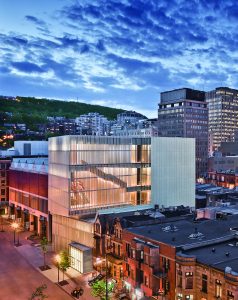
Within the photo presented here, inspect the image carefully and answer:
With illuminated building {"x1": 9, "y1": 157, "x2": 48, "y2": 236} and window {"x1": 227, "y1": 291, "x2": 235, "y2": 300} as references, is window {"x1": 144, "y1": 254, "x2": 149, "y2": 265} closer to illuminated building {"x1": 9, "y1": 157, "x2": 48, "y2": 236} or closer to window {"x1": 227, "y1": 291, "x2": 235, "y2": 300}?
window {"x1": 227, "y1": 291, "x2": 235, "y2": 300}

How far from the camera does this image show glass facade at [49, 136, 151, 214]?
8775 centimetres

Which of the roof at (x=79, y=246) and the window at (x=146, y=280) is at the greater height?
the window at (x=146, y=280)

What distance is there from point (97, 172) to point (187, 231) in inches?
1271

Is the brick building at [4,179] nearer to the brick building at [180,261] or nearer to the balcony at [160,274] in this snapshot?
the brick building at [180,261]

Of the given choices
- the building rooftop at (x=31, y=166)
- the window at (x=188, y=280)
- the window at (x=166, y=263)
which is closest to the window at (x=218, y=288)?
the window at (x=188, y=280)

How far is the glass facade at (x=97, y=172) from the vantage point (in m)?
87.8

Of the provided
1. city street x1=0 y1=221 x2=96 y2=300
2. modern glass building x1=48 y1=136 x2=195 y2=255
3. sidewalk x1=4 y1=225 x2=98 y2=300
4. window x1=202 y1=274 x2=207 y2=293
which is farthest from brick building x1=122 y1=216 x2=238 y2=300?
modern glass building x1=48 y1=136 x2=195 y2=255

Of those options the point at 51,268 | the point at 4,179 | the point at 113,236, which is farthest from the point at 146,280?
the point at 4,179

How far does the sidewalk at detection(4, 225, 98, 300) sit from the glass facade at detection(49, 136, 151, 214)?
11.7 m

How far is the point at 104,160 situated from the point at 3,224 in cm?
5557

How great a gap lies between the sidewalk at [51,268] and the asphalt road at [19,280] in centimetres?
120

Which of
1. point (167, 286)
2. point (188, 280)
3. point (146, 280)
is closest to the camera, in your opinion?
point (188, 280)

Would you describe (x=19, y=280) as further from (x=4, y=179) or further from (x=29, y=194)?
(x=4, y=179)

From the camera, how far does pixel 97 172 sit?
300ft
